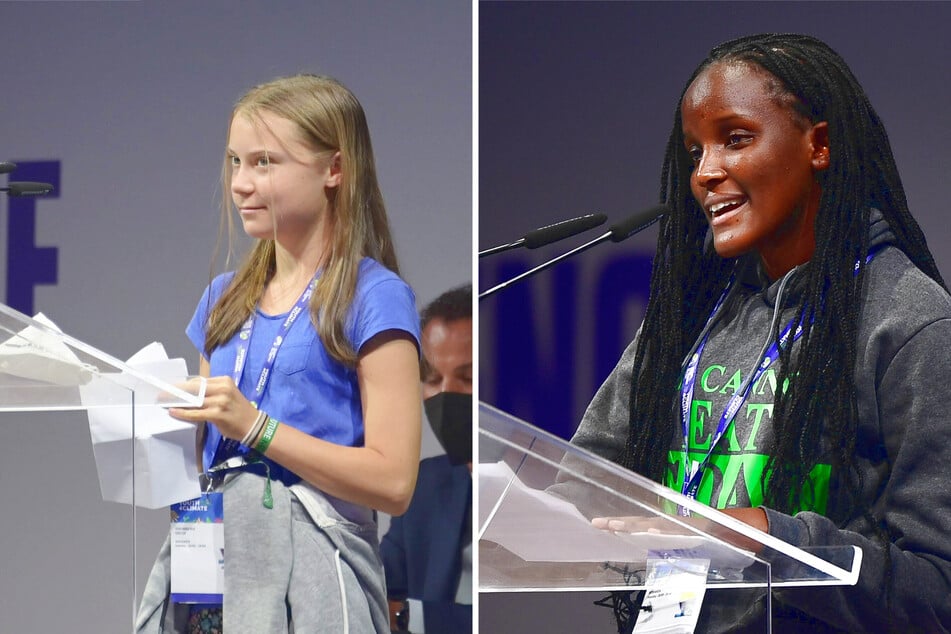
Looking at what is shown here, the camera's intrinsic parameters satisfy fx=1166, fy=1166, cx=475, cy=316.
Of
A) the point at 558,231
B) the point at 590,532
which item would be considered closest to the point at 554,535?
the point at 590,532

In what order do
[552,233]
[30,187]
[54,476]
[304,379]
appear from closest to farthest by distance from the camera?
[54,476] → [304,379] → [30,187] → [552,233]

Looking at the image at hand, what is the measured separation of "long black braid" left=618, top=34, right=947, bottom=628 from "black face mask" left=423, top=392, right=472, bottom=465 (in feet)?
1.99

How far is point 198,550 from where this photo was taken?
192 cm

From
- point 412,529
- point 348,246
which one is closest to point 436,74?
Answer: point 348,246

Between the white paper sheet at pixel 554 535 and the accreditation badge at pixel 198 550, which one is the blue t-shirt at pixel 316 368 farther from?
the white paper sheet at pixel 554 535

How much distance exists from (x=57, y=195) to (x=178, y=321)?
0.36 m

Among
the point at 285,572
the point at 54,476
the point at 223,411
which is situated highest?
the point at 223,411

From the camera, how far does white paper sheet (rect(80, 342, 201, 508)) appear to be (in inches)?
73.4

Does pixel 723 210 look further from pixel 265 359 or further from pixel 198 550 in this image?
pixel 198 550

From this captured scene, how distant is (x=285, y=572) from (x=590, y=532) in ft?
1.68

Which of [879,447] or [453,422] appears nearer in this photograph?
[453,422]

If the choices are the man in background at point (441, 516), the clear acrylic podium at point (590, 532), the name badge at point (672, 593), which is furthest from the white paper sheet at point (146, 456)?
the name badge at point (672, 593)

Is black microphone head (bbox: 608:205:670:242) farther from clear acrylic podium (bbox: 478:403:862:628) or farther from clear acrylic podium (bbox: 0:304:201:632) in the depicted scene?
clear acrylic podium (bbox: 0:304:201:632)

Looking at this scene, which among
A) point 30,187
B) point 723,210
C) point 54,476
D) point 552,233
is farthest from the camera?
point 723,210
